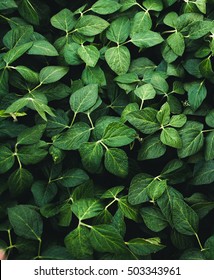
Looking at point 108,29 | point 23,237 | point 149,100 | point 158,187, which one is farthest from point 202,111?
point 23,237

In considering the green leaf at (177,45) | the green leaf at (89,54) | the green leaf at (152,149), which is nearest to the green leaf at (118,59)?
the green leaf at (89,54)

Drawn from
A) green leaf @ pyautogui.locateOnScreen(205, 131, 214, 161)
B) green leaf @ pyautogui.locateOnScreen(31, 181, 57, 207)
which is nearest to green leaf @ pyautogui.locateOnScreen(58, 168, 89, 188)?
green leaf @ pyautogui.locateOnScreen(31, 181, 57, 207)

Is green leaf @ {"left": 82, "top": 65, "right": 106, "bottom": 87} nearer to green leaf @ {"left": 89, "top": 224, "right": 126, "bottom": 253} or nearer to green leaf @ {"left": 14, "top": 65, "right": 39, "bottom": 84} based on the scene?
green leaf @ {"left": 14, "top": 65, "right": 39, "bottom": 84}

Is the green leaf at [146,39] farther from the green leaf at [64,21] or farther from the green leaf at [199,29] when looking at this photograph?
the green leaf at [64,21]

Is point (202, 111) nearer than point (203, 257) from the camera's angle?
No

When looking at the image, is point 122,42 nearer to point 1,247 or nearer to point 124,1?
point 124,1

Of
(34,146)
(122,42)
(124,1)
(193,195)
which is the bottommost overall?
(193,195)
